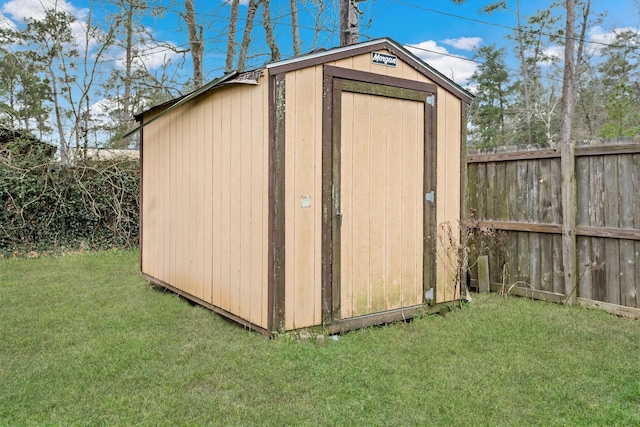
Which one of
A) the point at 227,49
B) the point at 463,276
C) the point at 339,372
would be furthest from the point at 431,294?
the point at 227,49

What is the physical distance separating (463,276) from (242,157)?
2439 mm

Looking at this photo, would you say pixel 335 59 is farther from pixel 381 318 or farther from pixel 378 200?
pixel 381 318

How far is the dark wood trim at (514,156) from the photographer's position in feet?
14.8

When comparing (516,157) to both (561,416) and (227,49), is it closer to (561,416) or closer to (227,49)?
(561,416)

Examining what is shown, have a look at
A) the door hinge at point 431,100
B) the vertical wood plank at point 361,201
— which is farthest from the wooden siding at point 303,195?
the door hinge at point 431,100

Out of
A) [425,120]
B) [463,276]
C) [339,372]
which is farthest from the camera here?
[463,276]

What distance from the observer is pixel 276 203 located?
3332mm

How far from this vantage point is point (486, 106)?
68.7 feet

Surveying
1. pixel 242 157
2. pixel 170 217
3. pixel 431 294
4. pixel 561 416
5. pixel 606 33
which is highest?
pixel 606 33

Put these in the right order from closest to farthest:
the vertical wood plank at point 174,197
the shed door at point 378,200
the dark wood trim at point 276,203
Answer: the dark wood trim at point 276,203
the shed door at point 378,200
the vertical wood plank at point 174,197

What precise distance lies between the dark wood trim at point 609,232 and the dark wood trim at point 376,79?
1.92 meters

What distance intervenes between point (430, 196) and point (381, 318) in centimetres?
121

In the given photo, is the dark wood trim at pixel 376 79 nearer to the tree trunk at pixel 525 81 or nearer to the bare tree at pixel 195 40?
the bare tree at pixel 195 40

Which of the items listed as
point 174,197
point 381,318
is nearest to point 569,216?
point 381,318
